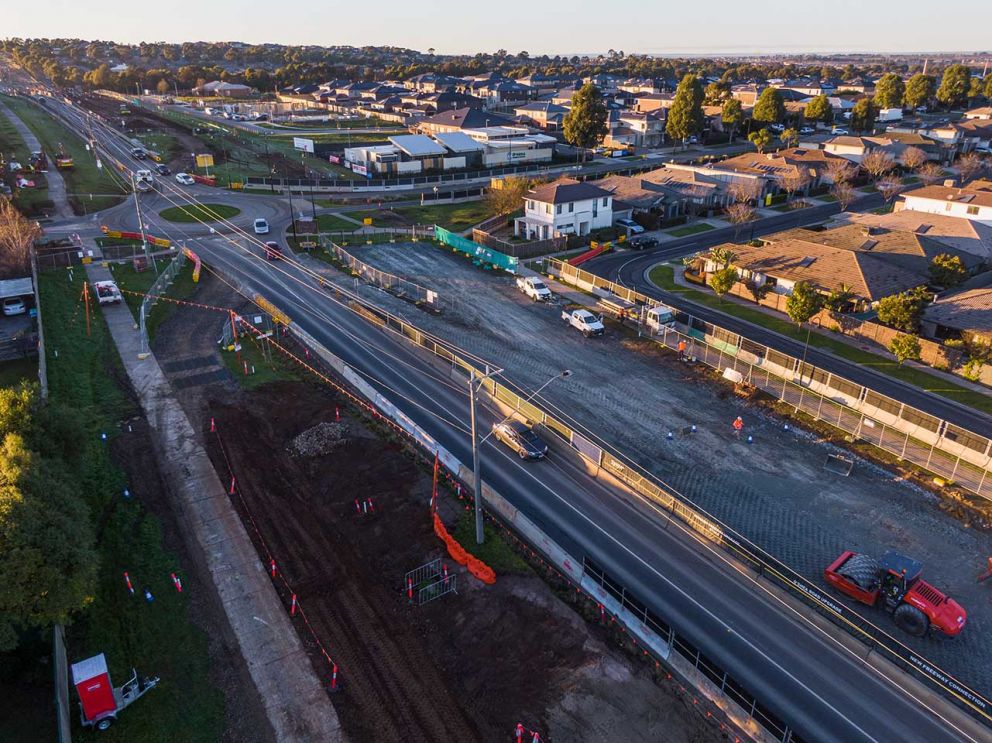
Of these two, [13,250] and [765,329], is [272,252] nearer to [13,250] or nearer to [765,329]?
[13,250]

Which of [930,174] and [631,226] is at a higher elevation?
[930,174]

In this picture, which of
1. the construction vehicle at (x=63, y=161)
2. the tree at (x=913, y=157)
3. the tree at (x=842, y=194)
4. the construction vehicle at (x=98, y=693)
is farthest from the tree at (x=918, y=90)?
the construction vehicle at (x=98, y=693)

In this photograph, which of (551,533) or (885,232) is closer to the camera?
(551,533)

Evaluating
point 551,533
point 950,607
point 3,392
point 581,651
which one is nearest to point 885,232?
point 950,607

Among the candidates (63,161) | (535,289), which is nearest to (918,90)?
(535,289)

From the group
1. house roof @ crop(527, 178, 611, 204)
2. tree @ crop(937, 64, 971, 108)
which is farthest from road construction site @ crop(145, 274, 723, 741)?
tree @ crop(937, 64, 971, 108)

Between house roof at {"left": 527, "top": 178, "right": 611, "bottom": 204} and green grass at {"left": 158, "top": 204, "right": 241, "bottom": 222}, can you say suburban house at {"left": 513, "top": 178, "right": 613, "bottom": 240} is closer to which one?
house roof at {"left": 527, "top": 178, "right": 611, "bottom": 204}

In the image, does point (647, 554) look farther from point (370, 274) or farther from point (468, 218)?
point (468, 218)
